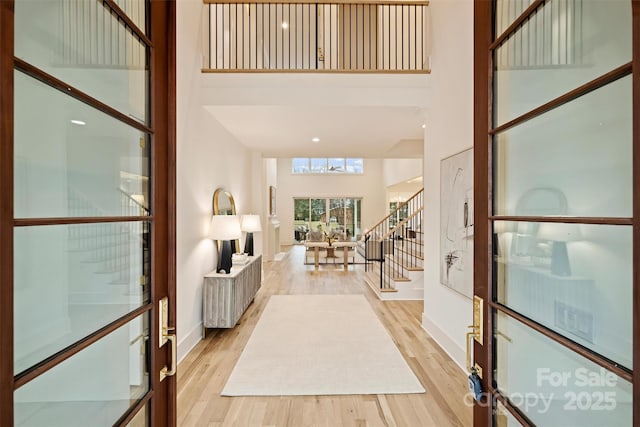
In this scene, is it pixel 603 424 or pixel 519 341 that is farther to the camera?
pixel 519 341

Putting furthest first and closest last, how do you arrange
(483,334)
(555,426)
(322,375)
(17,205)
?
(322,375) → (483,334) → (555,426) → (17,205)

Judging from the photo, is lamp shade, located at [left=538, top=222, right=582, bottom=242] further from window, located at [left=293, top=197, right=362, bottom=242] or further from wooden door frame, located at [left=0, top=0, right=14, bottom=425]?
window, located at [left=293, top=197, right=362, bottom=242]

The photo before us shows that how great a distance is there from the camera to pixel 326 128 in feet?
15.2

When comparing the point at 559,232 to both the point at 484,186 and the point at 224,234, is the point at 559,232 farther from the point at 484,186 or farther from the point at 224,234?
the point at 224,234

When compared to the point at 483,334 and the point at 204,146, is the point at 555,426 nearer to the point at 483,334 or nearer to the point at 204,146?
the point at 483,334

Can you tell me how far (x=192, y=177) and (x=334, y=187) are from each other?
32.7 ft

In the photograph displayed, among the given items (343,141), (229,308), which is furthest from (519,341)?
(343,141)

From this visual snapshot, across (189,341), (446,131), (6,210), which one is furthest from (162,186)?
(446,131)

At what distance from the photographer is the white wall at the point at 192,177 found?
120 inches

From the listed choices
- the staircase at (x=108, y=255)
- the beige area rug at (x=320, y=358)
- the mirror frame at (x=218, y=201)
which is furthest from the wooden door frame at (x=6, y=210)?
the mirror frame at (x=218, y=201)

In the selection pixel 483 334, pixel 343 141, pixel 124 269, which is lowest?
pixel 483 334

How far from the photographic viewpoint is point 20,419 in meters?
0.69

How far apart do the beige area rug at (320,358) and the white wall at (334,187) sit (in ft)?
28.9

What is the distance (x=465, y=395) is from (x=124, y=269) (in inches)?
98.5
